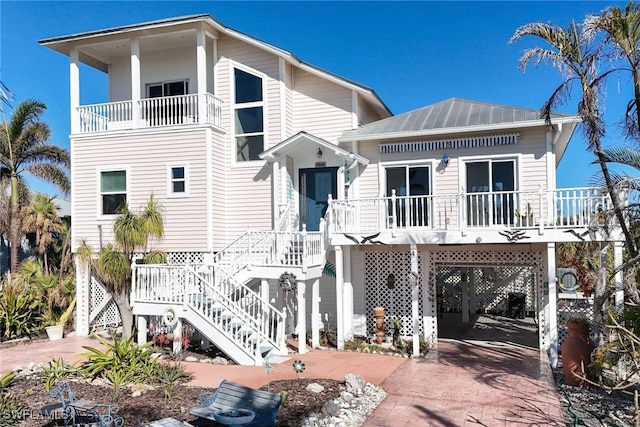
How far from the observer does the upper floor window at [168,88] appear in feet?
53.5

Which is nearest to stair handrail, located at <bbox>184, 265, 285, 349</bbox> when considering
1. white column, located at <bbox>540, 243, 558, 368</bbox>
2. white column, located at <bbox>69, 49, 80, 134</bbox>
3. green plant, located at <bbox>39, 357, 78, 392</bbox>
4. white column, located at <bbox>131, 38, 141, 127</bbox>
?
green plant, located at <bbox>39, 357, 78, 392</bbox>

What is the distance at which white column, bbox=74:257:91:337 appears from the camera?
51.8 feet

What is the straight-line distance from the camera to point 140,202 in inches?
600

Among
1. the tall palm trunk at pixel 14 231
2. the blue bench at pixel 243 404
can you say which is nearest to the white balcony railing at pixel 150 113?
the tall palm trunk at pixel 14 231

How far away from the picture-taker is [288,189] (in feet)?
49.5

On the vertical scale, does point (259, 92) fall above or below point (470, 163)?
above

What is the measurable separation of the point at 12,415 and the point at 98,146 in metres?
9.63

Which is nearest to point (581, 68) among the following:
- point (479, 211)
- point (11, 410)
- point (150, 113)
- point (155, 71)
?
point (479, 211)

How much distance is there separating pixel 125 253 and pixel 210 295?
9.83 ft

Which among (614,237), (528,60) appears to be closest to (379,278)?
(614,237)

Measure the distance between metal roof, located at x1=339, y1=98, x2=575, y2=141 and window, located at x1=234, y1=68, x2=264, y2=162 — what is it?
2.83 meters

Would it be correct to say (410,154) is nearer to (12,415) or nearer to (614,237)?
(614,237)

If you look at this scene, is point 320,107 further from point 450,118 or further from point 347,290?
point 347,290

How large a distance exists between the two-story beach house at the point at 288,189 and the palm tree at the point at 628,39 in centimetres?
274
